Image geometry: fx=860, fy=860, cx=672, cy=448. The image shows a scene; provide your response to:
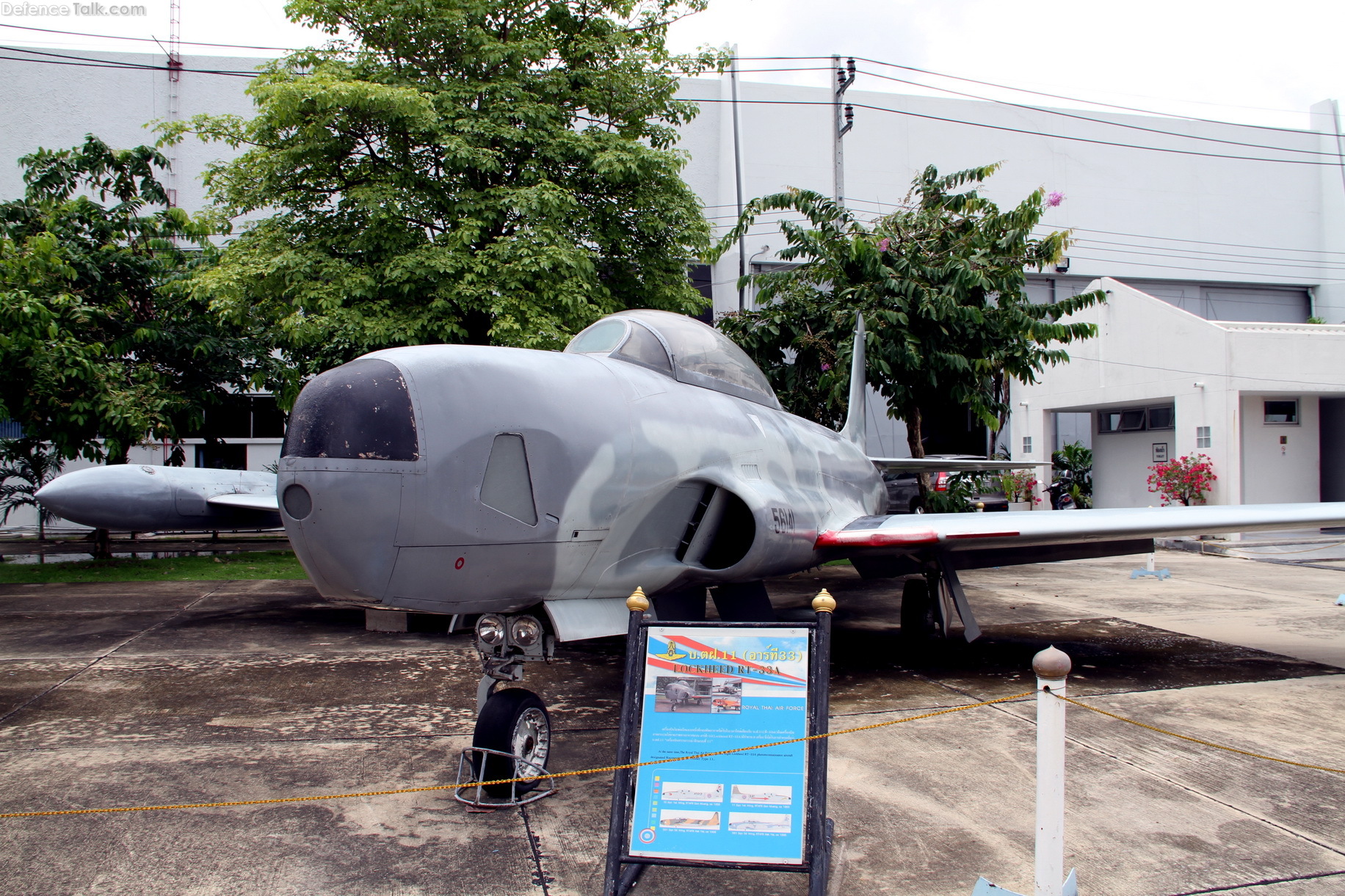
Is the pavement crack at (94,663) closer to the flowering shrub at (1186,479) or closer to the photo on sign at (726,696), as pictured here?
the photo on sign at (726,696)

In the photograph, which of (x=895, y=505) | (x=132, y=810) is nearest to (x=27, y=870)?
(x=132, y=810)

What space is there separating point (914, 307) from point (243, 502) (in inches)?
377

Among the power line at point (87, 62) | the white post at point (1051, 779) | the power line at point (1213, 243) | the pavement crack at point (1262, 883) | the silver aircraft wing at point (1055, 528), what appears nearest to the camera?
the white post at point (1051, 779)

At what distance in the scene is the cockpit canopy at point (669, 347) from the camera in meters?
5.55

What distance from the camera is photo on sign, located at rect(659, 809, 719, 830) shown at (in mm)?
3250

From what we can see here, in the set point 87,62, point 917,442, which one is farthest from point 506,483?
point 87,62

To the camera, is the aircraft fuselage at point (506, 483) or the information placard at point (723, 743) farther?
the aircraft fuselage at point (506, 483)

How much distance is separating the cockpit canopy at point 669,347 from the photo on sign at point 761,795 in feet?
9.36

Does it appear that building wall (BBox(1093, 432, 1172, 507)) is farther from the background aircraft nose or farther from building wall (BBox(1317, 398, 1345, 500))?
the background aircraft nose

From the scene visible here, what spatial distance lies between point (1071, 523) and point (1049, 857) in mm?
4310

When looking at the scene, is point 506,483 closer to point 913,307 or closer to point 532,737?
point 532,737

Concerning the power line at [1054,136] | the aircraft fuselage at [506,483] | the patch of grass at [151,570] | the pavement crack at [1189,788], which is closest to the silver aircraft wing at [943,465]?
the pavement crack at [1189,788]

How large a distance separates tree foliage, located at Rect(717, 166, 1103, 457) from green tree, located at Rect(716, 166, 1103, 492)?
0.07 ft

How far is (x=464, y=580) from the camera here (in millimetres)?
3990
